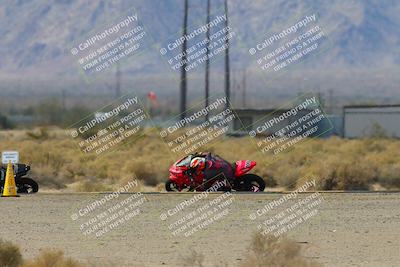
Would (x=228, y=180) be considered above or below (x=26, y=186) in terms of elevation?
below

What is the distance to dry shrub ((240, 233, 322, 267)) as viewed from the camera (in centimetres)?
1233

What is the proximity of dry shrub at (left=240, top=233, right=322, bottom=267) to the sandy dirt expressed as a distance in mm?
1956

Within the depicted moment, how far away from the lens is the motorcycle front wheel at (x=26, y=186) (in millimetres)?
26531

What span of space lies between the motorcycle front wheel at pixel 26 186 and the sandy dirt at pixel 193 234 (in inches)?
60.8

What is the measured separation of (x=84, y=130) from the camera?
6062 centimetres

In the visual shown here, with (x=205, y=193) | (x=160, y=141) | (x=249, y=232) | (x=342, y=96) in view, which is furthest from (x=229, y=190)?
(x=342, y=96)

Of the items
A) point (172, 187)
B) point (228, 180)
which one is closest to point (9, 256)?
point (228, 180)

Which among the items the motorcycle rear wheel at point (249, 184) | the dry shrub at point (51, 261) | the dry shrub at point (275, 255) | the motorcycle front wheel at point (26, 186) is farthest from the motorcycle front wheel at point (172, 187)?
the dry shrub at point (51, 261)

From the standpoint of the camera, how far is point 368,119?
70.4 m

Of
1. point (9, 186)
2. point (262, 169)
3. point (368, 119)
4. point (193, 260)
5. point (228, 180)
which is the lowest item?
point (368, 119)

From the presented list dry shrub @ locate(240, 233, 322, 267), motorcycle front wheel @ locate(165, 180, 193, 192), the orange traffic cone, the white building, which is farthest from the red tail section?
the white building

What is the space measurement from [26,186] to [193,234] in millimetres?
9097

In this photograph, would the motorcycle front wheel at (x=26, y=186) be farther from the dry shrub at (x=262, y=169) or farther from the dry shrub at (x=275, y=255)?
the dry shrub at (x=275, y=255)

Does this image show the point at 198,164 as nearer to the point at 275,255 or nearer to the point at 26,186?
the point at 26,186
